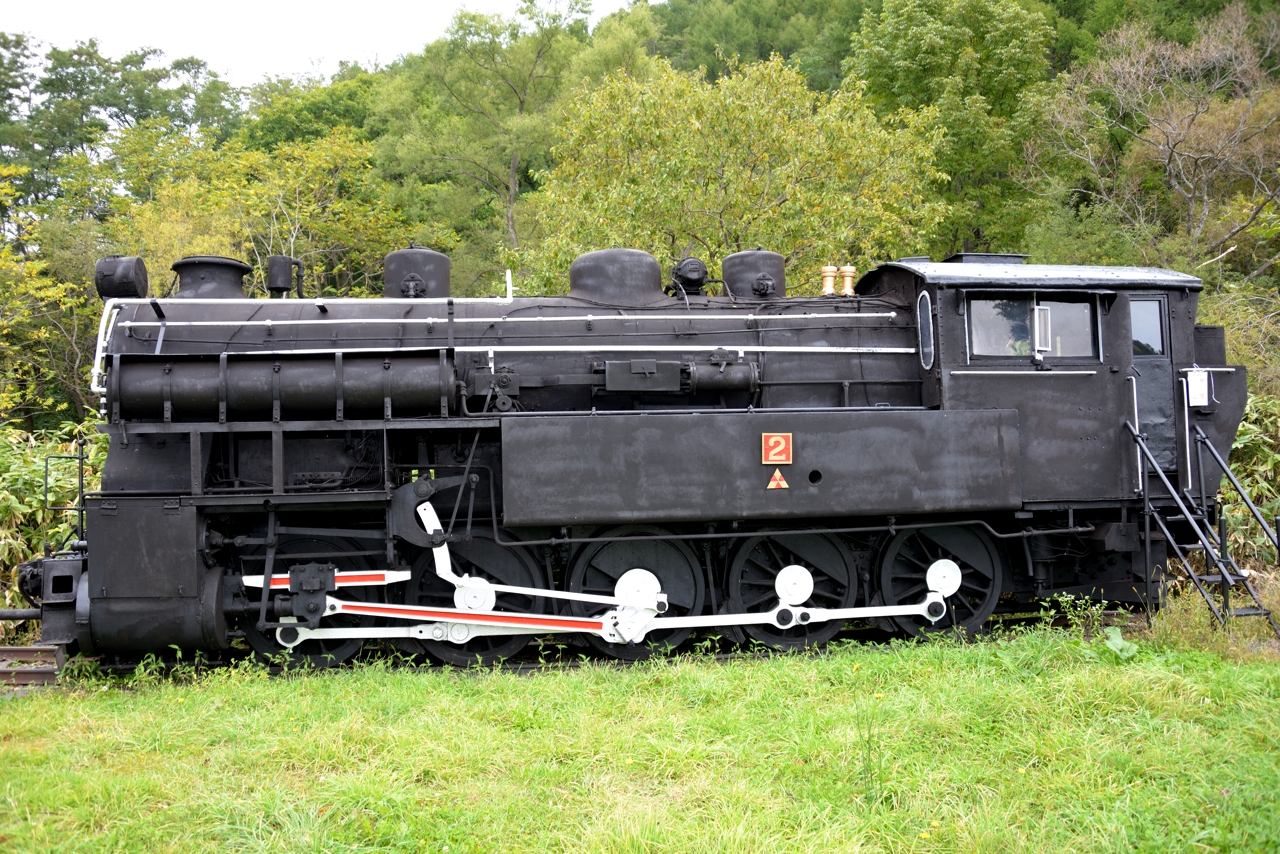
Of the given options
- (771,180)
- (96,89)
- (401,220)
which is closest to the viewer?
(771,180)

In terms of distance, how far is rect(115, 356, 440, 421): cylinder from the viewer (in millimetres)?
6539

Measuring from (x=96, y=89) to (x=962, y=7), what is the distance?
1205 inches

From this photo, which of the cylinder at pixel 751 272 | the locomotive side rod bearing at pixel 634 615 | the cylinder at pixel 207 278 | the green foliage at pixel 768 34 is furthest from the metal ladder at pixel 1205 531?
the green foliage at pixel 768 34

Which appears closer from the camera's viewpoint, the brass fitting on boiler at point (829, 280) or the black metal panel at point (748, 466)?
the black metal panel at point (748, 466)

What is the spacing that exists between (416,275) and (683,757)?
4898mm

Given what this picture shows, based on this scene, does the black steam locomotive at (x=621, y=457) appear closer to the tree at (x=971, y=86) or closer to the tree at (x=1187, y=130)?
the tree at (x=1187, y=130)

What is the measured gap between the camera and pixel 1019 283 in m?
7.31

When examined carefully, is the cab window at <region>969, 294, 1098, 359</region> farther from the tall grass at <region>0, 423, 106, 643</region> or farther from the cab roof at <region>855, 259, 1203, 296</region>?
the tall grass at <region>0, 423, 106, 643</region>

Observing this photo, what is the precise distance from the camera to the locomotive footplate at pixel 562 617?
6812 mm

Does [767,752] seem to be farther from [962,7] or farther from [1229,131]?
[962,7]

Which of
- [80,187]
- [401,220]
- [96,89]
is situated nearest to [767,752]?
[401,220]

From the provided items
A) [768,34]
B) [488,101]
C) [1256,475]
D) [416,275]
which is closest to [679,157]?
[416,275]

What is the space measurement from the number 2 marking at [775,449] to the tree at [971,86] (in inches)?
824

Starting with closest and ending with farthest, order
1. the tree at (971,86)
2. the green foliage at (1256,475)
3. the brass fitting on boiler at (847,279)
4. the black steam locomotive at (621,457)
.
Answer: the black steam locomotive at (621,457) < the brass fitting on boiler at (847,279) < the green foliage at (1256,475) < the tree at (971,86)
